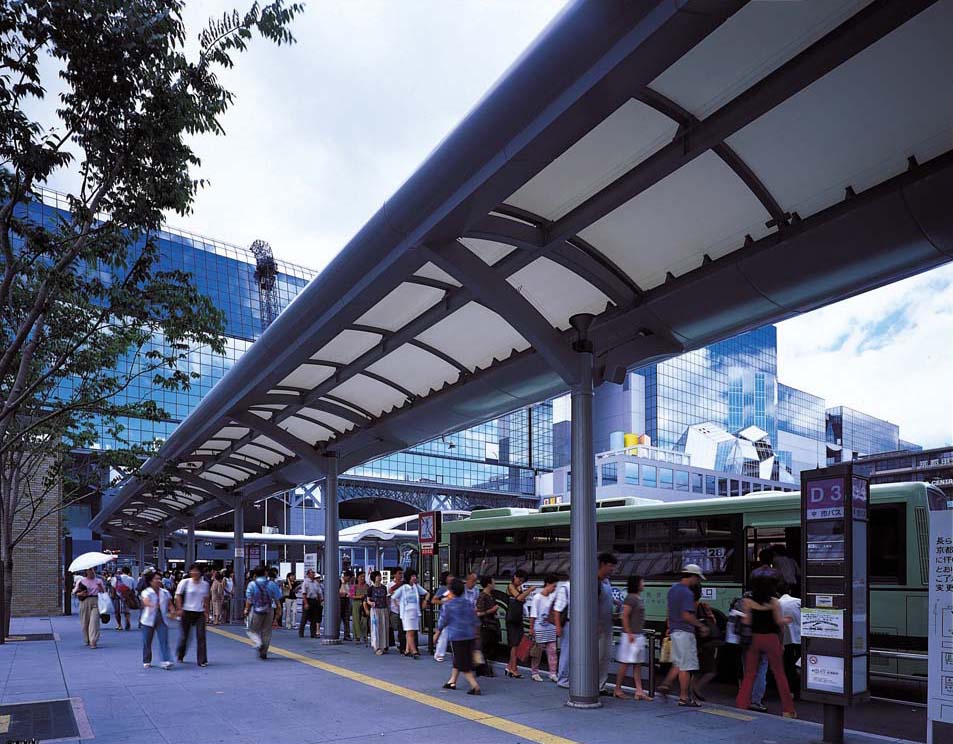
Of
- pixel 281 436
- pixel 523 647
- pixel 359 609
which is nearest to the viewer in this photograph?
pixel 523 647

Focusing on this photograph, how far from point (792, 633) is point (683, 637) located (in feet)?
7.88

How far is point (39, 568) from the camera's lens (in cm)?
3228

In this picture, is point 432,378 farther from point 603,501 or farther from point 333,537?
point 333,537

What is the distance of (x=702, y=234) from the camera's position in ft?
28.4

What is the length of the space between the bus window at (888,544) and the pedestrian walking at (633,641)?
382cm

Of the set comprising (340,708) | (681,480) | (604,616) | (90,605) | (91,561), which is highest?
(681,480)

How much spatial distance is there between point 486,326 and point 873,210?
215 inches

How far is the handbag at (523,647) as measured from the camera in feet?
42.0

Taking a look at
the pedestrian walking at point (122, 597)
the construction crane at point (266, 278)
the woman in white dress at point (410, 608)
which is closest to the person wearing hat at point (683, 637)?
the woman in white dress at point (410, 608)

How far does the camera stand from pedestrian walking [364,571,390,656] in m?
15.6

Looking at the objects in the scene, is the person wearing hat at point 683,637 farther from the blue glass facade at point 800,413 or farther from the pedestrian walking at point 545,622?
the blue glass facade at point 800,413

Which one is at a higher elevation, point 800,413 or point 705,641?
point 800,413

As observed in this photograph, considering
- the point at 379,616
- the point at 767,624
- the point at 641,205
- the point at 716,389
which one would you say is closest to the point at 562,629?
the point at 767,624

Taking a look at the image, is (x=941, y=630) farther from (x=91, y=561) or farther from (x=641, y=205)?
(x=91, y=561)
